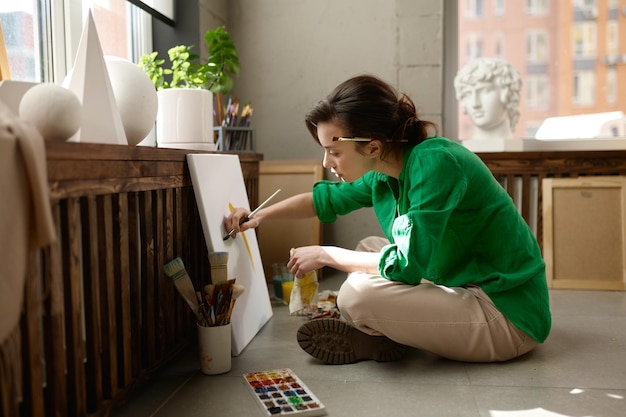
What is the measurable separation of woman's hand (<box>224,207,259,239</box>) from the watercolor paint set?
20.9 inches

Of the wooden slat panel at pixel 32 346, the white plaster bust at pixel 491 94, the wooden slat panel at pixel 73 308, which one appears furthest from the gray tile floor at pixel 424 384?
the white plaster bust at pixel 491 94

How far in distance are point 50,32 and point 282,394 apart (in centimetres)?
157

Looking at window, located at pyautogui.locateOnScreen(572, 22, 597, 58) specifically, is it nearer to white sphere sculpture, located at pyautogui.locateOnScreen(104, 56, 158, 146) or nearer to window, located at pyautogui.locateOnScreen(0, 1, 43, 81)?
white sphere sculpture, located at pyautogui.locateOnScreen(104, 56, 158, 146)

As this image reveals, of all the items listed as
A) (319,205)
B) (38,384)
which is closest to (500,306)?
(319,205)

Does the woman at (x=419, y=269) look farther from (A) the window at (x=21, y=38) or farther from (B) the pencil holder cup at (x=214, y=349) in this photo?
(A) the window at (x=21, y=38)

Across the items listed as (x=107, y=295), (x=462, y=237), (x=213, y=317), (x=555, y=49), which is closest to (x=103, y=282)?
(x=107, y=295)

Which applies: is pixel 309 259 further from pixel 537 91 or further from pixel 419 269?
pixel 537 91

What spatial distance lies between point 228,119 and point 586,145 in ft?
6.22

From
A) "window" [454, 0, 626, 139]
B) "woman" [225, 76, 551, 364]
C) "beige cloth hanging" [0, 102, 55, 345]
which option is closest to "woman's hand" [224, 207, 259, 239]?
"woman" [225, 76, 551, 364]

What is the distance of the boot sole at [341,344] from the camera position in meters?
1.94

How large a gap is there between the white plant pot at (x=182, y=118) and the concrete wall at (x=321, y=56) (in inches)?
52.9

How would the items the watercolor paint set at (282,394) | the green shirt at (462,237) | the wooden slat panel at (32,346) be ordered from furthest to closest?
1. the green shirt at (462,237)
2. the watercolor paint set at (282,394)
3. the wooden slat panel at (32,346)

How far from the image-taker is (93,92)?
63.1 inches

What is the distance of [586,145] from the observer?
3.29 m
